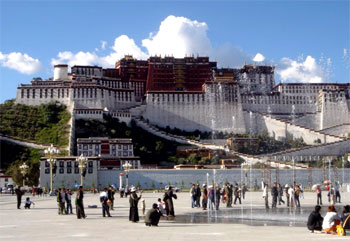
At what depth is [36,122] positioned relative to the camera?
76562 millimetres

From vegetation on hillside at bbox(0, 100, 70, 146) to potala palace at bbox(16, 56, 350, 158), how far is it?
1.97 m

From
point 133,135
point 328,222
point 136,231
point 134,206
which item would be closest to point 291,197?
point 134,206

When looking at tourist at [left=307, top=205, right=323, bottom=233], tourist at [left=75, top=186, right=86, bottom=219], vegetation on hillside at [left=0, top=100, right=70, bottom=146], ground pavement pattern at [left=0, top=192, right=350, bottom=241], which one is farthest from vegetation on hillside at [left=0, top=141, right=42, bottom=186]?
tourist at [left=307, top=205, right=323, bottom=233]

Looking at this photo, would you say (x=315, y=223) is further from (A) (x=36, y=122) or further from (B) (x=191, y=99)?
(B) (x=191, y=99)

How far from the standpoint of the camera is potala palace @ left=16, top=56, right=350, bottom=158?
82750 millimetres

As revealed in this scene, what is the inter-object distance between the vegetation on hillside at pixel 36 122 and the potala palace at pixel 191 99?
6.48ft

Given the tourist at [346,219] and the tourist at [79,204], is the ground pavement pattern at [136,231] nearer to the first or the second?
the tourist at [79,204]

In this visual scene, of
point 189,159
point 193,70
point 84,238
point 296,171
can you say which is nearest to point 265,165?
point 296,171

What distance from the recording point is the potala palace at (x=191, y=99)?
82.8 m

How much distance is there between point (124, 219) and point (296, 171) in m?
40.9

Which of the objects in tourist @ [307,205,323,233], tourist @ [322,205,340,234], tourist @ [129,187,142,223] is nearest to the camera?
tourist @ [322,205,340,234]

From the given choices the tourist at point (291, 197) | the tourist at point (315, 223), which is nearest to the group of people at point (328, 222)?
the tourist at point (315, 223)

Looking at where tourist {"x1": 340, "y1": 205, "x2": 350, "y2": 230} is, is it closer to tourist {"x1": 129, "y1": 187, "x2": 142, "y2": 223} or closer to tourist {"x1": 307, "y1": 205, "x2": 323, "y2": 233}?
tourist {"x1": 307, "y1": 205, "x2": 323, "y2": 233}

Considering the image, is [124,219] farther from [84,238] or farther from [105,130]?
[105,130]
